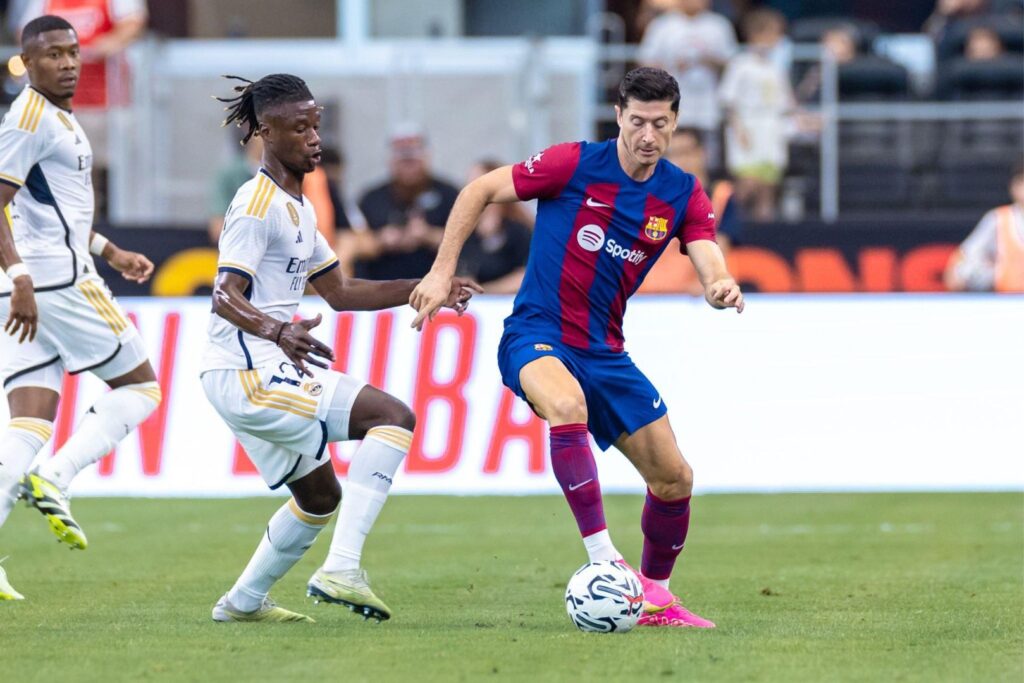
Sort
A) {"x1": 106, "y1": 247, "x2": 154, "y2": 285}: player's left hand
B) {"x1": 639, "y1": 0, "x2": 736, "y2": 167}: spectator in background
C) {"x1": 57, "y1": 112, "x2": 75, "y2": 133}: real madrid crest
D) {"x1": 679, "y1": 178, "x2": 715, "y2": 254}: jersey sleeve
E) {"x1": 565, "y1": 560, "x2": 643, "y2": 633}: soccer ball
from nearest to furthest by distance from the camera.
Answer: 1. {"x1": 565, "y1": 560, "x2": 643, "y2": 633}: soccer ball
2. {"x1": 679, "y1": 178, "x2": 715, "y2": 254}: jersey sleeve
3. {"x1": 57, "y1": 112, "x2": 75, "y2": 133}: real madrid crest
4. {"x1": 106, "y1": 247, "x2": 154, "y2": 285}: player's left hand
5. {"x1": 639, "y1": 0, "x2": 736, "y2": 167}: spectator in background

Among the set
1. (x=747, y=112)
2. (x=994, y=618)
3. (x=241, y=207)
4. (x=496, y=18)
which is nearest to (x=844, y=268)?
(x=747, y=112)

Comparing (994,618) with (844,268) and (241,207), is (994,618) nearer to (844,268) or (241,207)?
(241,207)

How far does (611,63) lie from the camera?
17.5 meters

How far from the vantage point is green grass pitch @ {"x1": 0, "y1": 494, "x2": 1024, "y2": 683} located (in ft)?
21.0

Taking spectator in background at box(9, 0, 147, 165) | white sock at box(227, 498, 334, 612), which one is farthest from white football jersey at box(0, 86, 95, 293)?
spectator in background at box(9, 0, 147, 165)

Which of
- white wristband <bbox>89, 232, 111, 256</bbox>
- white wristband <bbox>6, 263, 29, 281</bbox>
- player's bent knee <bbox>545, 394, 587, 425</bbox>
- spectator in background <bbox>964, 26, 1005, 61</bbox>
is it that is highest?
spectator in background <bbox>964, 26, 1005, 61</bbox>

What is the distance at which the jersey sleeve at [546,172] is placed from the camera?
7.71 meters

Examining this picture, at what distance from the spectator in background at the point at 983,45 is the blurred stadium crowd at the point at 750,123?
16 mm

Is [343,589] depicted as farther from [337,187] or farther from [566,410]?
[337,187]

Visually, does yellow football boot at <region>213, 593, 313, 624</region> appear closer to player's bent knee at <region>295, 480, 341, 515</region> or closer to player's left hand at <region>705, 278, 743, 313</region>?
player's bent knee at <region>295, 480, 341, 515</region>

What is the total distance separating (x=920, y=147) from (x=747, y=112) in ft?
6.65

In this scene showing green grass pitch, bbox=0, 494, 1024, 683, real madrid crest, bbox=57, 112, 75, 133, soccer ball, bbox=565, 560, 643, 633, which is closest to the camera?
green grass pitch, bbox=0, 494, 1024, 683

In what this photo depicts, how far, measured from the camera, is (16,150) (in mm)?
7992

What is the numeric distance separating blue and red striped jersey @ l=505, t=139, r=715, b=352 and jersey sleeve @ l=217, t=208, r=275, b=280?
1184 mm
